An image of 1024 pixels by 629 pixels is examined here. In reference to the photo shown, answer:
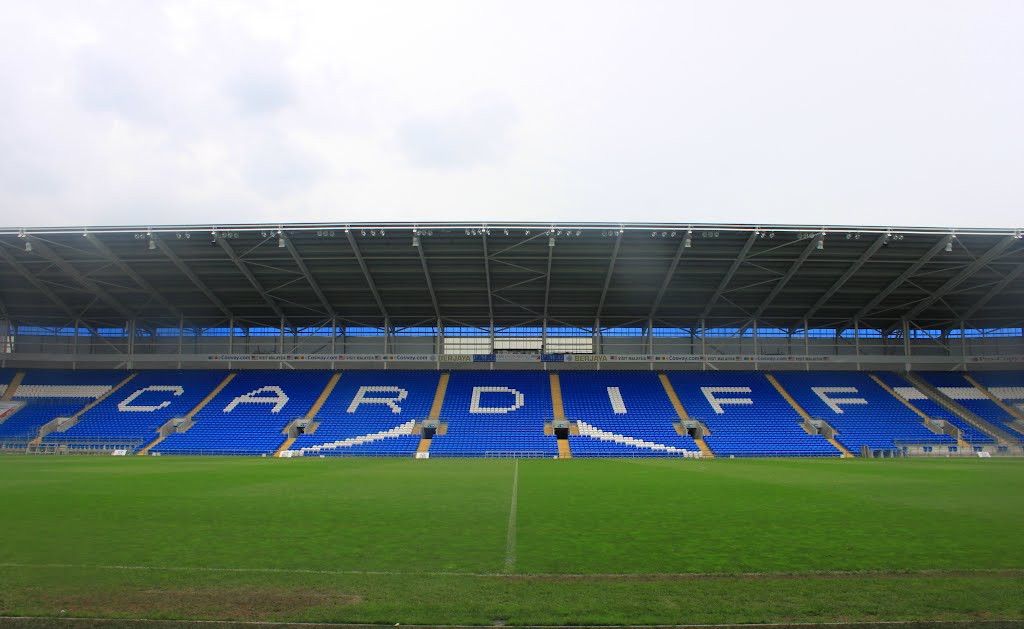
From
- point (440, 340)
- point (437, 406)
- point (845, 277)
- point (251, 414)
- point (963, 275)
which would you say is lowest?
point (251, 414)

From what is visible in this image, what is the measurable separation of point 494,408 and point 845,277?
78.1 feet

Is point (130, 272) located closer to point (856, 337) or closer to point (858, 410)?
point (858, 410)

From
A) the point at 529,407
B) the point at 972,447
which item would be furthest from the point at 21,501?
the point at 972,447

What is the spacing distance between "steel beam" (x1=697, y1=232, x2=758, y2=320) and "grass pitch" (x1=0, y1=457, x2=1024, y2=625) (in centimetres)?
2085

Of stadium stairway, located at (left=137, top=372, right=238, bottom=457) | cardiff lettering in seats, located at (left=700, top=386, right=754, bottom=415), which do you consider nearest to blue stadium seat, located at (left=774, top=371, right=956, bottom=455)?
cardiff lettering in seats, located at (left=700, top=386, right=754, bottom=415)

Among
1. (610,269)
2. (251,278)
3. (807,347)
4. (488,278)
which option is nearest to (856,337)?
(807,347)

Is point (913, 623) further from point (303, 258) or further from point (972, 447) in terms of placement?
point (972, 447)

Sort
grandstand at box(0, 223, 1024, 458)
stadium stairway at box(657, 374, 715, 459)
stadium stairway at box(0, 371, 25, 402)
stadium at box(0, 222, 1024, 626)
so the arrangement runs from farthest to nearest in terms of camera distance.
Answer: stadium stairway at box(0, 371, 25, 402) → stadium stairway at box(657, 374, 715, 459) → grandstand at box(0, 223, 1024, 458) → stadium at box(0, 222, 1024, 626)

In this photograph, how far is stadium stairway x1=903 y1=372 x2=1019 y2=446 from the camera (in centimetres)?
4103

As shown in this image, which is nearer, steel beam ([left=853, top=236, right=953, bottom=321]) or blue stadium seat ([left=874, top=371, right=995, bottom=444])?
A: steel beam ([left=853, top=236, right=953, bottom=321])

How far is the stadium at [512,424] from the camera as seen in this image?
7359mm

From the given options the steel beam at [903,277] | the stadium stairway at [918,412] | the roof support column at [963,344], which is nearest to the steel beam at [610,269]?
the steel beam at [903,277]

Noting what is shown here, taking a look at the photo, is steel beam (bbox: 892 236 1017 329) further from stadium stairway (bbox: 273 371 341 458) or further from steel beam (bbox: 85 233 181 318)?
steel beam (bbox: 85 233 181 318)

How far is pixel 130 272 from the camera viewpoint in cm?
4006
